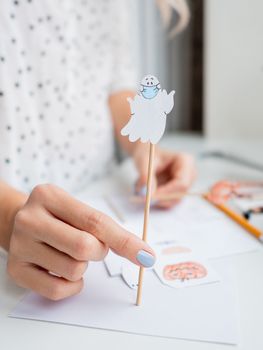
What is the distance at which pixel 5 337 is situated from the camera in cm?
30

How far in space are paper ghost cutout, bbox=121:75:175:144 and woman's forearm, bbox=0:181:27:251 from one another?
0.16 m

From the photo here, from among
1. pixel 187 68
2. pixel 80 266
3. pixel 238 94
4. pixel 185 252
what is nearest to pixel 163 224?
pixel 185 252

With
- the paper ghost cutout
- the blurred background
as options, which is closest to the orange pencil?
the paper ghost cutout

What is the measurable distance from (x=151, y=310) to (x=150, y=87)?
0.19m

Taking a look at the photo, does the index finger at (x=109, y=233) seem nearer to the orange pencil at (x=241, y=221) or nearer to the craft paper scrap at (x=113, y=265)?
the craft paper scrap at (x=113, y=265)

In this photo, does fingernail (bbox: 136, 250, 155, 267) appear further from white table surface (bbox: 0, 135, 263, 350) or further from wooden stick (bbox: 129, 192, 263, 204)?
wooden stick (bbox: 129, 192, 263, 204)

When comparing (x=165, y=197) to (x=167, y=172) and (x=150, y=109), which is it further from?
(x=150, y=109)

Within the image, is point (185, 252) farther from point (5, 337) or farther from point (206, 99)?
point (206, 99)

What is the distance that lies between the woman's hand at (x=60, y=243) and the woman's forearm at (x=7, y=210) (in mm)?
49

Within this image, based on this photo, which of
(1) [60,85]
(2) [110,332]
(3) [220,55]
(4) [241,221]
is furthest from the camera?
(3) [220,55]

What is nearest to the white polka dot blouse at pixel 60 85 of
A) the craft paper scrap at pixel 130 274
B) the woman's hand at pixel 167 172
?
the woman's hand at pixel 167 172

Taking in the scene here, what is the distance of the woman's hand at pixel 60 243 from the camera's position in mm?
307

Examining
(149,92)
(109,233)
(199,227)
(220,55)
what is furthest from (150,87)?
(220,55)

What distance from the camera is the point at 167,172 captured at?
651 millimetres
